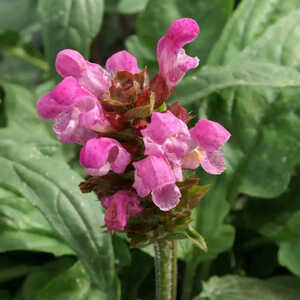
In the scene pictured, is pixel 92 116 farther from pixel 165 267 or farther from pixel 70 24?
pixel 70 24

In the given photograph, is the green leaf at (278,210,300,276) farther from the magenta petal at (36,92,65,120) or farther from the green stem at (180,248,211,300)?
the magenta petal at (36,92,65,120)

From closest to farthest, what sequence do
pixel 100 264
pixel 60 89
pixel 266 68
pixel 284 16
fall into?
1. pixel 60 89
2. pixel 100 264
3. pixel 266 68
4. pixel 284 16

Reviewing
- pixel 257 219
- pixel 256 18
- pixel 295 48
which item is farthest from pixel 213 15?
pixel 257 219

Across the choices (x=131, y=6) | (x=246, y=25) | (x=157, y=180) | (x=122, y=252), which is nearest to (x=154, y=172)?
(x=157, y=180)

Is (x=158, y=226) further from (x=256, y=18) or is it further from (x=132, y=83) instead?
(x=256, y=18)

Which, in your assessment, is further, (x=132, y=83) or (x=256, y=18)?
(x=256, y=18)

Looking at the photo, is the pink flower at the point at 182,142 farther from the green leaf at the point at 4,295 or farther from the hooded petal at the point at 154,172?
the green leaf at the point at 4,295
